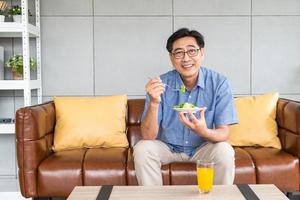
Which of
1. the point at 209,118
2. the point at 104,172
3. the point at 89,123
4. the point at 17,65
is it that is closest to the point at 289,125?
the point at 209,118

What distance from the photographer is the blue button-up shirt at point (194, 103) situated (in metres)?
2.56

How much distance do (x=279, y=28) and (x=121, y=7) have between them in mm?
1427

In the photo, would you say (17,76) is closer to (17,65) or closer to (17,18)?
(17,65)

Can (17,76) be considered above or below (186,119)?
above

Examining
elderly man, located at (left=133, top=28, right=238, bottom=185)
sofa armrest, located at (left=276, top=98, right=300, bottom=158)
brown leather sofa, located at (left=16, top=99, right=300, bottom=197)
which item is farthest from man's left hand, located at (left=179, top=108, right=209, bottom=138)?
sofa armrest, located at (left=276, top=98, right=300, bottom=158)

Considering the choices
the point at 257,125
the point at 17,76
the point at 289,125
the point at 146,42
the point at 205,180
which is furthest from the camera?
the point at 146,42

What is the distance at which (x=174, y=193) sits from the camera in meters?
1.73

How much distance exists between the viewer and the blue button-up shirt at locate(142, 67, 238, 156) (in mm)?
2558

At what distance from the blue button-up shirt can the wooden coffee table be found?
0.78 m

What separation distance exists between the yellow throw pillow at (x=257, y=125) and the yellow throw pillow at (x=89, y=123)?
0.86m

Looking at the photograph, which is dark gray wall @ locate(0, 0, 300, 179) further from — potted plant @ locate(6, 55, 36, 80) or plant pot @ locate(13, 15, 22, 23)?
plant pot @ locate(13, 15, 22, 23)

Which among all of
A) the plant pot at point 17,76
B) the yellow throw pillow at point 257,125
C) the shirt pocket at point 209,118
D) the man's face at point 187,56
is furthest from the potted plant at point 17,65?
the yellow throw pillow at point 257,125

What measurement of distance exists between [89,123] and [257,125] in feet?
4.10

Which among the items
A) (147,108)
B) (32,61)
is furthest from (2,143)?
(147,108)
